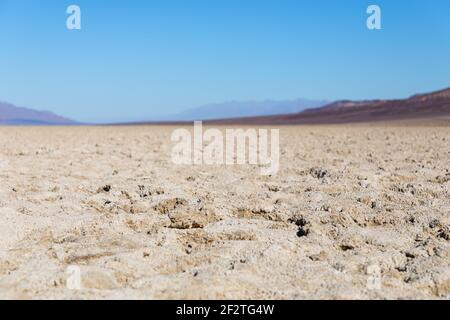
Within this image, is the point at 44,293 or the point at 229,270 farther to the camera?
the point at 229,270

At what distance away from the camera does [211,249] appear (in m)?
3.12

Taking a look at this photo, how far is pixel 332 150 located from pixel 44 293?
6.85 meters

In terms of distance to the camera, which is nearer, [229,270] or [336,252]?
[229,270]

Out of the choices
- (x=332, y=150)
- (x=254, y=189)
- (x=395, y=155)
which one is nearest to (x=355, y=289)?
(x=254, y=189)

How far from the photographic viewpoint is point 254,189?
4844mm

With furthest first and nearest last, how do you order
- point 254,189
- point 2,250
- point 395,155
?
point 395,155
point 254,189
point 2,250

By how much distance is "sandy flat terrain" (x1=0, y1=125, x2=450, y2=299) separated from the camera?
8.39 ft

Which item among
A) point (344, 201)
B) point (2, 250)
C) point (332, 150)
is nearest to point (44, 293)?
point (2, 250)

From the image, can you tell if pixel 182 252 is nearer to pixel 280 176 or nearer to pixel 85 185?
pixel 85 185

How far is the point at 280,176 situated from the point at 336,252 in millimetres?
2585

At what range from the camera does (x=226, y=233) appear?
340cm

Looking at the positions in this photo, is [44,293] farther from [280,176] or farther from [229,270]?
[280,176]

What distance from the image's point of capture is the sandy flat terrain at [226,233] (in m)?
2.56

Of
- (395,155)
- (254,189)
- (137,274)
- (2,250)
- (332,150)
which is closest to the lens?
(137,274)
